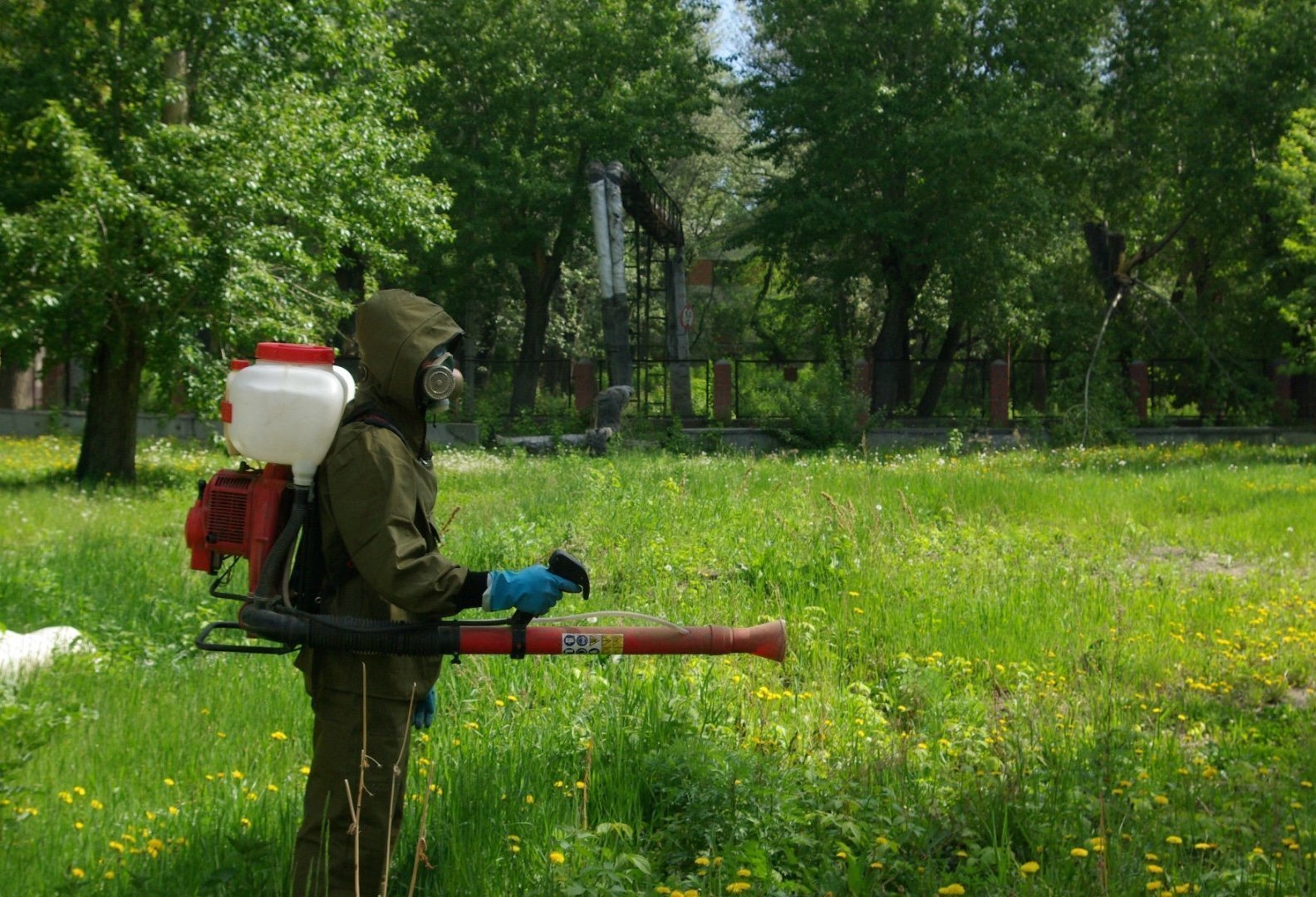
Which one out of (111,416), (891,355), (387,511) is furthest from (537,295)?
(387,511)

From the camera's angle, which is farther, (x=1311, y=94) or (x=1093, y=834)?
(x=1311, y=94)

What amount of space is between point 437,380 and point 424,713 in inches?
39.0

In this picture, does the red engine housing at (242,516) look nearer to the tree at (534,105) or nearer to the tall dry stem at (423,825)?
the tall dry stem at (423,825)

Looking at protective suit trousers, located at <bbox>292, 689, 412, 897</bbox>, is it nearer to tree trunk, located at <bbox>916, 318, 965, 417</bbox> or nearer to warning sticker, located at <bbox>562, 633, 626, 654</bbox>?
warning sticker, located at <bbox>562, 633, 626, 654</bbox>

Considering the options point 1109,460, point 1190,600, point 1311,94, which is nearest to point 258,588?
point 1190,600

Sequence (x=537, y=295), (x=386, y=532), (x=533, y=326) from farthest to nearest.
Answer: (x=533, y=326) < (x=537, y=295) < (x=386, y=532)

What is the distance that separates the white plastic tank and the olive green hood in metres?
0.12

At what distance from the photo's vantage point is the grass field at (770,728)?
4.14 metres

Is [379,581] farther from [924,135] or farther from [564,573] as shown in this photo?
[924,135]

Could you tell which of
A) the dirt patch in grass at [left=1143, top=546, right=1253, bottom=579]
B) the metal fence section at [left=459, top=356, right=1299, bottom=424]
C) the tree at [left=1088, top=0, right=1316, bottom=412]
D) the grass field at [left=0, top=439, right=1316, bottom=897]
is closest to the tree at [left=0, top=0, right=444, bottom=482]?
the grass field at [left=0, top=439, right=1316, bottom=897]

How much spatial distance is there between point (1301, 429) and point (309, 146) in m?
23.2

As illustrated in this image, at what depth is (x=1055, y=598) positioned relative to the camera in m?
8.55

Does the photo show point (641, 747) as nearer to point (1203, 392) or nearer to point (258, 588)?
point (258, 588)

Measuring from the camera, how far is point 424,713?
12.6ft
